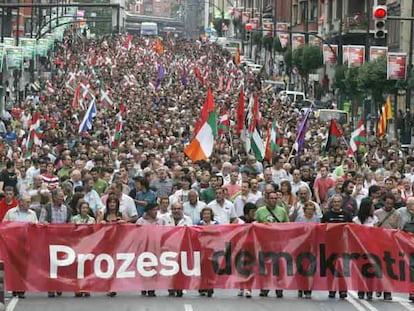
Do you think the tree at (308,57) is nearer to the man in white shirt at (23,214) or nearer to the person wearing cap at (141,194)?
the person wearing cap at (141,194)

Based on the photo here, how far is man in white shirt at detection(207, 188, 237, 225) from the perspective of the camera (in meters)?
17.0

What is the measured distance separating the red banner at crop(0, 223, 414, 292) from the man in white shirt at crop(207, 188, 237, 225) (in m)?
1.24

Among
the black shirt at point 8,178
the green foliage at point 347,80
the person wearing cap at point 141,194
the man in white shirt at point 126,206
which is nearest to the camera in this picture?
the man in white shirt at point 126,206

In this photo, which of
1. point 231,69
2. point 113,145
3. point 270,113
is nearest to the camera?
point 113,145

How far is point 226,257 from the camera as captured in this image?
617 inches

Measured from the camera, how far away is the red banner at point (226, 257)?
50.7ft

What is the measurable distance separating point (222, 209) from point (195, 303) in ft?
6.75

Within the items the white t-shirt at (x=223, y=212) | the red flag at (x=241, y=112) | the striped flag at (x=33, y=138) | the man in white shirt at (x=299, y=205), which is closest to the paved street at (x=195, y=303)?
the white t-shirt at (x=223, y=212)

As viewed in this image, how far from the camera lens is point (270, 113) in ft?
151

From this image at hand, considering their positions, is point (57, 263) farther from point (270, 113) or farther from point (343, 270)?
point (270, 113)

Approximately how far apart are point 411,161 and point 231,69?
6108 centimetres

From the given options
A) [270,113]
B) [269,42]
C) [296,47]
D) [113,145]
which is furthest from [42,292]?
[269,42]

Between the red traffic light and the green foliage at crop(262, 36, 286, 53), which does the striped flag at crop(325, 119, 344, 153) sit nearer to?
the red traffic light

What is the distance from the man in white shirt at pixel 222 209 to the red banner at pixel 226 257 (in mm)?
1241
